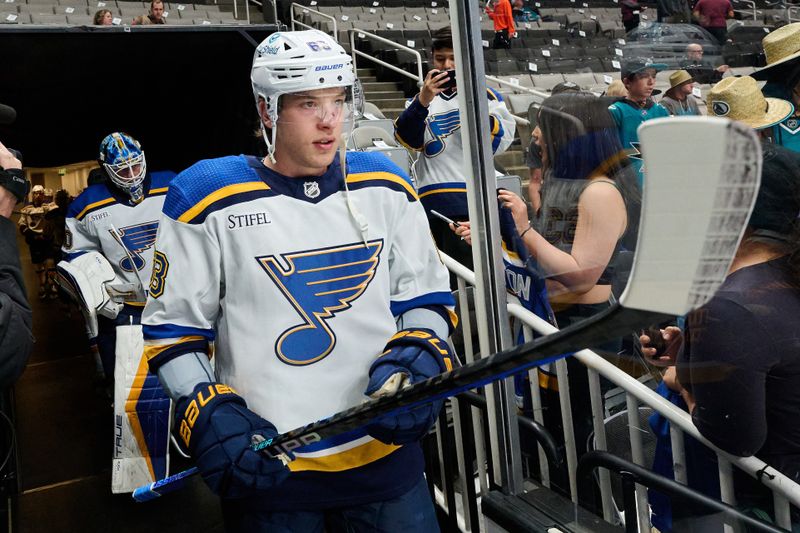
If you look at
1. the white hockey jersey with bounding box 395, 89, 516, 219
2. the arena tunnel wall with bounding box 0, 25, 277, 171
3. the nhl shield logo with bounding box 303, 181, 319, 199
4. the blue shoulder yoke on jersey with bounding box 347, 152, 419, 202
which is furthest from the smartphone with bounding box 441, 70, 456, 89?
the arena tunnel wall with bounding box 0, 25, 277, 171

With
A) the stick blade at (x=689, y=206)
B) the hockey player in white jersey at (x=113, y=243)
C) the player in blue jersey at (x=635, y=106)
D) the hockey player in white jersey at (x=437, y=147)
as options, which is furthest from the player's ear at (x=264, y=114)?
the hockey player in white jersey at (x=113, y=243)

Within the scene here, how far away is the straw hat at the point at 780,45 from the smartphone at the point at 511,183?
42 centimetres

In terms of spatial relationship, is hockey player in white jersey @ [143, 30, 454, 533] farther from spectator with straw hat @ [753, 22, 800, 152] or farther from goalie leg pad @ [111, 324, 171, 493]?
goalie leg pad @ [111, 324, 171, 493]

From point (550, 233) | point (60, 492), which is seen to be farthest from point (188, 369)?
point (60, 492)

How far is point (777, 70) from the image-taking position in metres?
1.02

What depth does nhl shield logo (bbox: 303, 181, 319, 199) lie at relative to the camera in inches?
59.0

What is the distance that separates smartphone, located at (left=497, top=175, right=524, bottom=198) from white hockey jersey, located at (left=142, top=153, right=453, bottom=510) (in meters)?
0.22

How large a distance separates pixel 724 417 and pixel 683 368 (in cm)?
8

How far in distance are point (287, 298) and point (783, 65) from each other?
865mm

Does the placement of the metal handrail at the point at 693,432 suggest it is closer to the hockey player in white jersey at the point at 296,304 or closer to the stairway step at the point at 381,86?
the hockey player in white jersey at the point at 296,304

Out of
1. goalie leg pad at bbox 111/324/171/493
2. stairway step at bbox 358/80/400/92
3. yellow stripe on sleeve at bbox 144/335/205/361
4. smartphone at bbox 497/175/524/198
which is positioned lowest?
goalie leg pad at bbox 111/324/171/493

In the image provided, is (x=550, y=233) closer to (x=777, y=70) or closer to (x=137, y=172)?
(x=777, y=70)

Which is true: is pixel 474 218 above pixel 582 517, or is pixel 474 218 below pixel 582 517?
above

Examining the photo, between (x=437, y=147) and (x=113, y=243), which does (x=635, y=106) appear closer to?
(x=437, y=147)
